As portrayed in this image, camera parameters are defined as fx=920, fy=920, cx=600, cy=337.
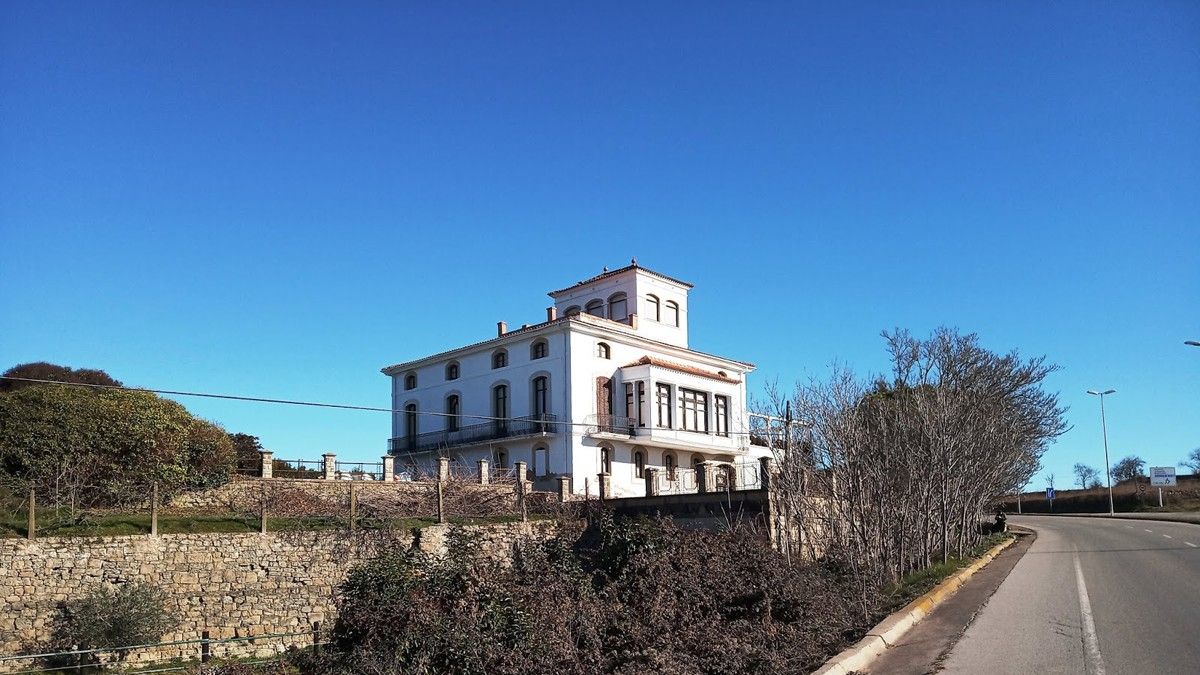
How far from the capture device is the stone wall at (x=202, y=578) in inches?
762

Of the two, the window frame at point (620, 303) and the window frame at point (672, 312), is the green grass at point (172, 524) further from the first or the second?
the window frame at point (672, 312)

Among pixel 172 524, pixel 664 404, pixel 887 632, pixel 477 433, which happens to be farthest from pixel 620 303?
pixel 887 632

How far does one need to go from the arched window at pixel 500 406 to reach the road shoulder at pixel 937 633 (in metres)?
27.6

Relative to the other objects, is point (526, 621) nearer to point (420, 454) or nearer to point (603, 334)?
point (603, 334)

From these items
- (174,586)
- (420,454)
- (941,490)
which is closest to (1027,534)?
(941,490)

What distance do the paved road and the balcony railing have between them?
23521 mm

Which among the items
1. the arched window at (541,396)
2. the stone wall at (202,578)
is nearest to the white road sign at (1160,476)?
the arched window at (541,396)

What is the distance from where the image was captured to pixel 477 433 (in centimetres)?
4531

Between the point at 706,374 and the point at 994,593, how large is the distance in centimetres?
3084

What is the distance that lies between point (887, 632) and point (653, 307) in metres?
38.0

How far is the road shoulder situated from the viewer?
10133 millimetres

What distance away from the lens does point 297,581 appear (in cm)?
2341

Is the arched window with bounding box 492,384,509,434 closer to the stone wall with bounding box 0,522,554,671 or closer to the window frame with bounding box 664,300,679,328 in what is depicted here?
the window frame with bounding box 664,300,679,328

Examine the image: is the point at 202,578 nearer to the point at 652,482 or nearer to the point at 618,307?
the point at 652,482
